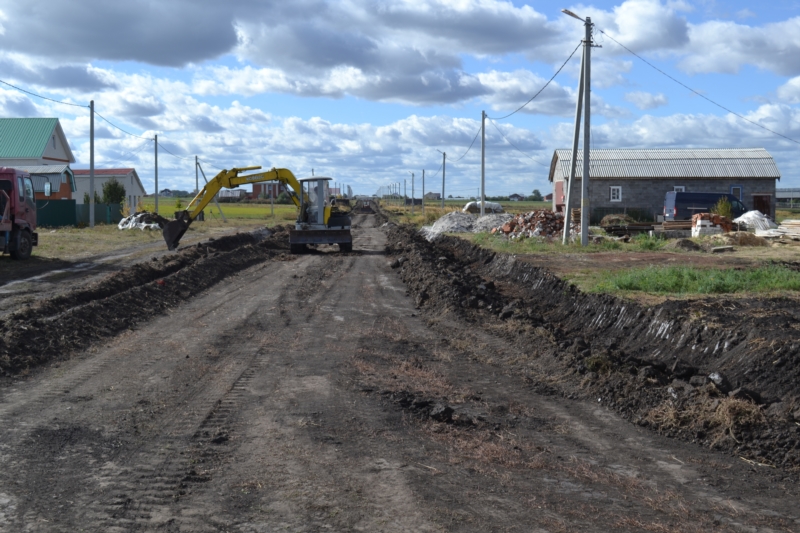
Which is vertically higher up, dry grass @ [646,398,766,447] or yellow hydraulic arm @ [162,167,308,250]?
yellow hydraulic arm @ [162,167,308,250]

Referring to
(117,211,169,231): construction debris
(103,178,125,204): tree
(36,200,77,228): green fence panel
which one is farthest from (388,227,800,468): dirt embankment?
(103,178,125,204): tree

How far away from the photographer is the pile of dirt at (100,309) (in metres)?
9.77

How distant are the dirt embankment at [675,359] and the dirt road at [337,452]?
13.1 inches

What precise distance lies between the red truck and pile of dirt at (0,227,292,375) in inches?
161

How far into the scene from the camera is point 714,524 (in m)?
4.89

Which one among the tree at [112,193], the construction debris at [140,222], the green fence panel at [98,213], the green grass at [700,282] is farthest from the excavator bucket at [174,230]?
the tree at [112,193]

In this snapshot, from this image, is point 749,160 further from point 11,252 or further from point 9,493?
point 9,493

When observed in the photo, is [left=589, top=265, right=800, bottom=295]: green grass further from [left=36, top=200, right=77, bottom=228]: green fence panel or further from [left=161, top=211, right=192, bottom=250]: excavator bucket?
[left=36, top=200, right=77, bottom=228]: green fence panel

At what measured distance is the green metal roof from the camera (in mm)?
55688

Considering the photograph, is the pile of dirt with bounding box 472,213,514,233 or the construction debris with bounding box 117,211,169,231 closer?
the construction debris with bounding box 117,211,169,231

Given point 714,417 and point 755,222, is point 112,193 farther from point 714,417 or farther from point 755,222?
point 714,417

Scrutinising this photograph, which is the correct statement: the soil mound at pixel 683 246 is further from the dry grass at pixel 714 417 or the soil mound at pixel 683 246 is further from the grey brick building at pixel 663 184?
the grey brick building at pixel 663 184

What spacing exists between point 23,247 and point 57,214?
73.9ft

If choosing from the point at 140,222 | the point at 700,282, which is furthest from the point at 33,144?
the point at 700,282
